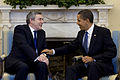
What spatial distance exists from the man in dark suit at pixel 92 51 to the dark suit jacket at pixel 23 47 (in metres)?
0.24

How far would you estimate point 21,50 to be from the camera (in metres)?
3.27

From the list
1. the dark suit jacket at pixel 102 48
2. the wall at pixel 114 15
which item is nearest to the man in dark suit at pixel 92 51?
the dark suit jacket at pixel 102 48

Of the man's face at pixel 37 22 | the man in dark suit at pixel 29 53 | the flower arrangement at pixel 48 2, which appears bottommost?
the man in dark suit at pixel 29 53

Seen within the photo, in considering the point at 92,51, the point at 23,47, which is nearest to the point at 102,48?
the point at 92,51

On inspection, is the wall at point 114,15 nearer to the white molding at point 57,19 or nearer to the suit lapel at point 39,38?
the white molding at point 57,19

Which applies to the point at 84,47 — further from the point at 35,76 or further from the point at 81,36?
the point at 35,76

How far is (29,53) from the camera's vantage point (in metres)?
3.16

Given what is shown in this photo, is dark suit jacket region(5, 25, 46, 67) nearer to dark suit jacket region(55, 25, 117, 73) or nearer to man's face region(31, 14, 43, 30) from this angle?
man's face region(31, 14, 43, 30)

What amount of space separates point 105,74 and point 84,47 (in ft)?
1.47

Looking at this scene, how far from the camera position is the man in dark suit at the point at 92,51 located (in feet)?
9.93

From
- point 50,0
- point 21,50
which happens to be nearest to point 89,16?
point 21,50

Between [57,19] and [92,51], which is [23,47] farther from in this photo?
[57,19]

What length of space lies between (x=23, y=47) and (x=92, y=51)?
0.84m

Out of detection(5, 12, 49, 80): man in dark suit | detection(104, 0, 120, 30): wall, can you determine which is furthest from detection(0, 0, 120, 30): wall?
detection(5, 12, 49, 80): man in dark suit
